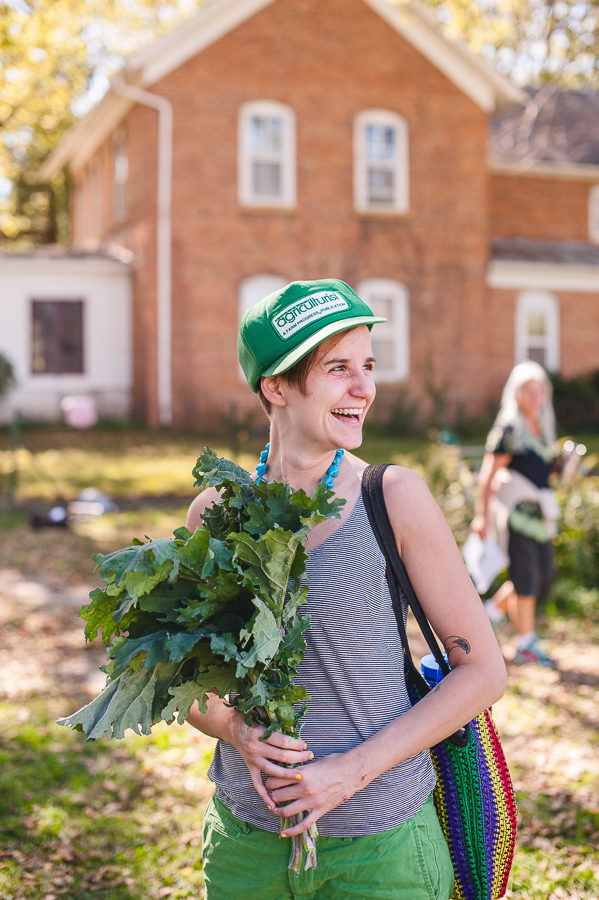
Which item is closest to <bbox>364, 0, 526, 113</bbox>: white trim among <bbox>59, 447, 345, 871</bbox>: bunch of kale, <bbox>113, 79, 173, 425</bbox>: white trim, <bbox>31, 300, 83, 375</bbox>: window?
<bbox>113, 79, 173, 425</bbox>: white trim

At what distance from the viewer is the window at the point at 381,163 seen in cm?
1948

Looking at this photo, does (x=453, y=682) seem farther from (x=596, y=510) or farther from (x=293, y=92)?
(x=293, y=92)

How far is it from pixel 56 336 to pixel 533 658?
16.6 meters

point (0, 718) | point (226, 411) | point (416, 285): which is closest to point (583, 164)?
point (416, 285)

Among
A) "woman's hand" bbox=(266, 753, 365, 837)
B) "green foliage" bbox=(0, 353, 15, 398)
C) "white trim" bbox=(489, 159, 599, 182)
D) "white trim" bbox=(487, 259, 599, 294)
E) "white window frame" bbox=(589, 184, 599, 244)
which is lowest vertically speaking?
"woman's hand" bbox=(266, 753, 365, 837)

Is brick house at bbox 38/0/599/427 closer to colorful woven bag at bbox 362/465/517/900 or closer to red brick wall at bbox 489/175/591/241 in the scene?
red brick wall at bbox 489/175/591/241

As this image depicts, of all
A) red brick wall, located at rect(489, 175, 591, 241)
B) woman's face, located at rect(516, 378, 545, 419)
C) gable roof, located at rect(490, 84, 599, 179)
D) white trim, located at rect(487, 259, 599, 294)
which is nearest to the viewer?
woman's face, located at rect(516, 378, 545, 419)

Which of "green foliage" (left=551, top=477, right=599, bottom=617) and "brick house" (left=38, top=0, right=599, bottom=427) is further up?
"brick house" (left=38, top=0, right=599, bottom=427)

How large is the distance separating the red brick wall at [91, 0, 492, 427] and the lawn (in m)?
11.3

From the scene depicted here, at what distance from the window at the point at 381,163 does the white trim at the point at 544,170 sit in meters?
3.91

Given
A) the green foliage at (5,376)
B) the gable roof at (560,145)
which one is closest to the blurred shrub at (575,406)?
the gable roof at (560,145)

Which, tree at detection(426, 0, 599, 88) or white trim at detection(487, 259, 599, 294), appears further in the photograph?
white trim at detection(487, 259, 599, 294)

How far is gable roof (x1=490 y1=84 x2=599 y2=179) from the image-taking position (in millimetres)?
23234

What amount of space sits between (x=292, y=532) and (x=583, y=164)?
86.3 feet
